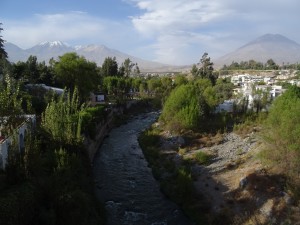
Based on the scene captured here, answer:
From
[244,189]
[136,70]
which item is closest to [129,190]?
[244,189]

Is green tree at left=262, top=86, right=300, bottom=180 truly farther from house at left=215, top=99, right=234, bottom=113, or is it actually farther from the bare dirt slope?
house at left=215, top=99, right=234, bottom=113

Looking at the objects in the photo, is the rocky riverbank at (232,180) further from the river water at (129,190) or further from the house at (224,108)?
the house at (224,108)

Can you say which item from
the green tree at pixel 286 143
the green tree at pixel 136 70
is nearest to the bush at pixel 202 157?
the green tree at pixel 286 143

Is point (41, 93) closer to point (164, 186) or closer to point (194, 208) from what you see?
point (164, 186)

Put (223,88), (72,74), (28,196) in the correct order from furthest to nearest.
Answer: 1. (223,88)
2. (72,74)
3. (28,196)

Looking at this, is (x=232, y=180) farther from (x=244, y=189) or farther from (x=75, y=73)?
(x=75, y=73)

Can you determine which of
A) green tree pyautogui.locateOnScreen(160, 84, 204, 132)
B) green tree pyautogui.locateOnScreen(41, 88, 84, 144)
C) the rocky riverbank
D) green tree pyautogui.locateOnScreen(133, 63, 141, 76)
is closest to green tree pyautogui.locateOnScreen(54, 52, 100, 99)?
green tree pyautogui.locateOnScreen(160, 84, 204, 132)

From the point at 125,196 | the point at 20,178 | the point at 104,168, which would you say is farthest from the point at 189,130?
the point at 20,178
